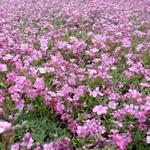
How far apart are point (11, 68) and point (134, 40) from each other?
12.1ft

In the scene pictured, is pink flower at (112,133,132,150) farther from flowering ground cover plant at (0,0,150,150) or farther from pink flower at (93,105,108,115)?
pink flower at (93,105,108,115)

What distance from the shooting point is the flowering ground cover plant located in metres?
4.09

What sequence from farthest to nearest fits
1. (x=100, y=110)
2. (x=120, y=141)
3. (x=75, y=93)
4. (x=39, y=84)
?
(x=75, y=93), (x=39, y=84), (x=100, y=110), (x=120, y=141)

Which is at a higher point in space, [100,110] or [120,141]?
[120,141]

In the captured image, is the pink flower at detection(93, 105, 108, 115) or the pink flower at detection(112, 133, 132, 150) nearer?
the pink flower at detection(112, 133, 132, 150)

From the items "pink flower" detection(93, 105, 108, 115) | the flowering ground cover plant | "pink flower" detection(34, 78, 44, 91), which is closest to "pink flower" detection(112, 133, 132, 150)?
the flowering ground cover plant

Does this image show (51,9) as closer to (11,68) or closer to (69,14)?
(69,14)

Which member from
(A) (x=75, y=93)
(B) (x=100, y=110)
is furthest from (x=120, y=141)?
(A) (x=75, y=93)

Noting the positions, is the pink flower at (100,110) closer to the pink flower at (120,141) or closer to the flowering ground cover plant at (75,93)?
the flowering ground cover plant at (75,93)

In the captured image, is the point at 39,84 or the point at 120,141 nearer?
the point at 120,141

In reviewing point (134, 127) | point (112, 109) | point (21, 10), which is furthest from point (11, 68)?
→ point (21, 10)

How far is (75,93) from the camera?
16.5 ft

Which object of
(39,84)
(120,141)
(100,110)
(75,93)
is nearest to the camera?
(120,141)

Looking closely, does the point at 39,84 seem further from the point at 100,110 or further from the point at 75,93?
the point at 100,110
